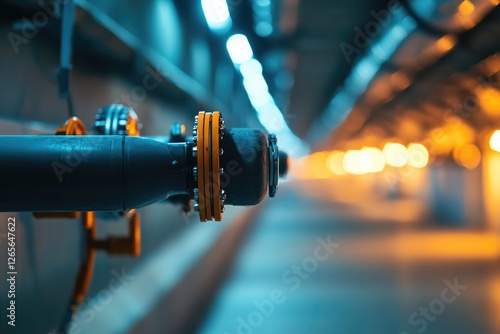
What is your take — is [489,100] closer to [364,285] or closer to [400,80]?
[400,80]

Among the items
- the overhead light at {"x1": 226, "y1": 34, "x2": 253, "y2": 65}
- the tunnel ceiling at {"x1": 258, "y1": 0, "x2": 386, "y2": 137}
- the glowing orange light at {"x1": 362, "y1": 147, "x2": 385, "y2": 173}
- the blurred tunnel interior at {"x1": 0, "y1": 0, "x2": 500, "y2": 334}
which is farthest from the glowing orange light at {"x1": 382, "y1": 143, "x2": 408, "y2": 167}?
the overhead light at {"x1": 226, "y1": 34, "x2": 253, "y2": 65}

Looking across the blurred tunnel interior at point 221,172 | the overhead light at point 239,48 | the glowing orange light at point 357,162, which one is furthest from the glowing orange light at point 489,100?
the glowing orange light at point 357,162

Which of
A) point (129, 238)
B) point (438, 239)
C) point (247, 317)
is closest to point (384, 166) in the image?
point (438, 239)

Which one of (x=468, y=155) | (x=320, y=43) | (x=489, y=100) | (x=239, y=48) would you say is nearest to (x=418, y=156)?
(x=468, y=155)

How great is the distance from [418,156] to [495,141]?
5892mm

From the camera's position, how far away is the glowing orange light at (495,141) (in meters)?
10.2

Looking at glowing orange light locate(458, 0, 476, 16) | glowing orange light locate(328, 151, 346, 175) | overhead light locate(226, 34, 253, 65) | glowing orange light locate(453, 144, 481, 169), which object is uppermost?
glowing orange light locate(328, 151, 346, 175)

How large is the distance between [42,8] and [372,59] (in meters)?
6.56

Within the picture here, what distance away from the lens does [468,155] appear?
11.9 meters

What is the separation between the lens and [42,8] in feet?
8.41

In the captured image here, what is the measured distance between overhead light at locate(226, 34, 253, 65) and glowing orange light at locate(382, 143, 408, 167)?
28.4 feet

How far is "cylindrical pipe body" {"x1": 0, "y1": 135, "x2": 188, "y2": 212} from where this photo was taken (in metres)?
1.67

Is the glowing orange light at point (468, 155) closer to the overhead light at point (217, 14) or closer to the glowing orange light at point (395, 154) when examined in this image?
the glowing orange light at point (395, 154)

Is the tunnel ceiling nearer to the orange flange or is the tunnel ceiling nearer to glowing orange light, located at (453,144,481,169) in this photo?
glowing orange light, located at (453,144,481,169)
